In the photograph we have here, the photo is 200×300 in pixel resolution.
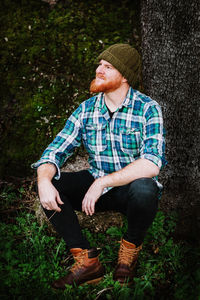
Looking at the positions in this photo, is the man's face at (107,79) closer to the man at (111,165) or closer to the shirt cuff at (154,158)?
the man at (111,165)

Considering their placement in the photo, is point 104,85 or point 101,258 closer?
point 104,85

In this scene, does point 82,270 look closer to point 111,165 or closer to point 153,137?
point 111,165

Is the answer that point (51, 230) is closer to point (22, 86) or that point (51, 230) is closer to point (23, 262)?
point (23, 262)

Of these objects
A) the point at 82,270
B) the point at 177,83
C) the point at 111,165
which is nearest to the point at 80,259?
the point at 82,270

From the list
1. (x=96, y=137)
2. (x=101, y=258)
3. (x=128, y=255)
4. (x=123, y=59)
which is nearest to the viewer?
(x=128, y=255)

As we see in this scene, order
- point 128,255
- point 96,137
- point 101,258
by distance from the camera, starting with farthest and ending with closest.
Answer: point 101,258
point 96,137
point 128,255

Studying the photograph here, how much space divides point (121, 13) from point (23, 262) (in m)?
3.43

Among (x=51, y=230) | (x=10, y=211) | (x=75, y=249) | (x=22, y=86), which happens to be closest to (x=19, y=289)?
(x=75, y=249)

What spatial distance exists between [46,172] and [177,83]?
1679mm

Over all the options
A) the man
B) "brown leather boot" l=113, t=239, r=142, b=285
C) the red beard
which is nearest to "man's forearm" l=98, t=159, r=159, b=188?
the man

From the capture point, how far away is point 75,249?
102 inches

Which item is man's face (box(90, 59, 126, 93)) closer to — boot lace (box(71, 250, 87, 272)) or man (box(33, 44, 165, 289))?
man (box(33, 44, 165, 289))

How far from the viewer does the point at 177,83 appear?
308 centimetres

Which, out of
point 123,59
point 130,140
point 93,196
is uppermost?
point 123,59
